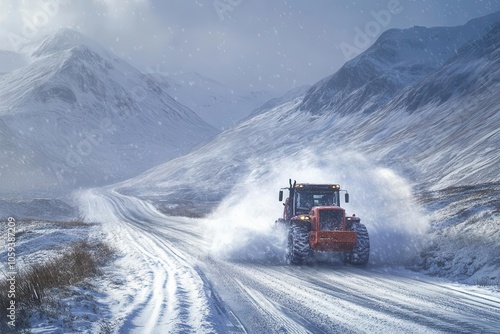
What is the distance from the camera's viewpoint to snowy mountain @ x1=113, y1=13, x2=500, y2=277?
18.4 meters

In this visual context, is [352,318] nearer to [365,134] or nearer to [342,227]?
[342,227]

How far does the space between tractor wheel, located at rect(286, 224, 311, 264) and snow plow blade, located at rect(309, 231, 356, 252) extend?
0.39 meters

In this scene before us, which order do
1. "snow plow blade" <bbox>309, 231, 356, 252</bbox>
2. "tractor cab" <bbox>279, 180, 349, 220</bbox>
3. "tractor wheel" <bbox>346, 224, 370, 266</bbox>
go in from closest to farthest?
"snow plow blade" <bbox>309, 231, 356, 252</bbox> → "tractor wheel" <bbox>346, 224, 370, 266</bbox> → "tractor cab" <bbox>279, 180, 349, 220</bbox>

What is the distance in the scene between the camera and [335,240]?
12.4 meters

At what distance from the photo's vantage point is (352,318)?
6.56 meters

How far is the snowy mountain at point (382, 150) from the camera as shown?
60.4ft

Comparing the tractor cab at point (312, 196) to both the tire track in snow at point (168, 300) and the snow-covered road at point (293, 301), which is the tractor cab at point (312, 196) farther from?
the tire track in snow at point (168, 300)

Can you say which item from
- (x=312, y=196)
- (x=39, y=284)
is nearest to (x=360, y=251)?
(x=312, y=196)

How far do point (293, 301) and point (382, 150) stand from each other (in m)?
77.6

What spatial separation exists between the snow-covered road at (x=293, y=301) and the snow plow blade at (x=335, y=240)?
2.04ft

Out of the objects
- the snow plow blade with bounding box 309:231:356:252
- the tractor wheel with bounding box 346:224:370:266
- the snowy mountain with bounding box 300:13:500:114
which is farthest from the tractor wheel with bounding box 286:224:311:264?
the snowy mountain with bounding box 300:13:500:114

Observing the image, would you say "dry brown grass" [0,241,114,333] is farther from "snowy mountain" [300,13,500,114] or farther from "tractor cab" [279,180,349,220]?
"snowy mountain" [300,13,500,114]

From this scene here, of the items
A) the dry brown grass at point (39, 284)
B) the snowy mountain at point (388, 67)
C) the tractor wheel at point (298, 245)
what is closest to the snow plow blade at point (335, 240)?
the tractor wheel at point (298, 245)

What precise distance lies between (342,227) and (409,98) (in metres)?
98.2
